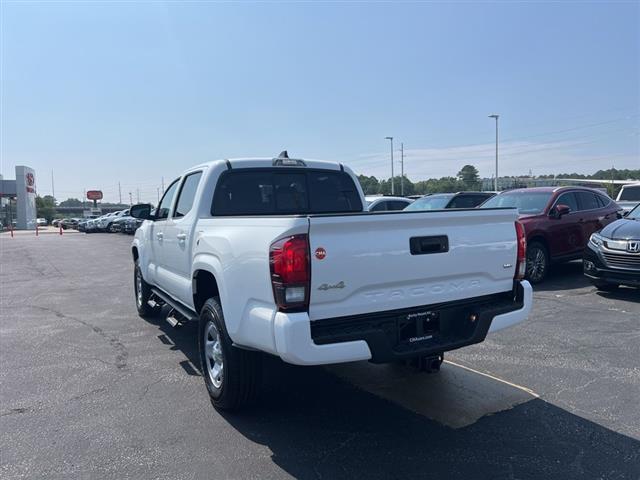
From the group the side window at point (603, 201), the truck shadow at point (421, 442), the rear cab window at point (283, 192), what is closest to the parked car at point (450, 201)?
the side window at point (603, 201)

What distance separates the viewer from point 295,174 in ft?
17.9

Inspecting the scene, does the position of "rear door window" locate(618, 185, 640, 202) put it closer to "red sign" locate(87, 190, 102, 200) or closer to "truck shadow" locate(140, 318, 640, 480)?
"truck shadow" locate(140, 318, 640, 480)

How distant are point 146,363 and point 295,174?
2.59 metres

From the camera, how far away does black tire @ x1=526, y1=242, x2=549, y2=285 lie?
955 centimetres

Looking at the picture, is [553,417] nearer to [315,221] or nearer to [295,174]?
[315,221]

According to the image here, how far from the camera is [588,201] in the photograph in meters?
10.9

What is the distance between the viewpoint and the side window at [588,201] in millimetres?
10773

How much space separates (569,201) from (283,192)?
7.52 metres

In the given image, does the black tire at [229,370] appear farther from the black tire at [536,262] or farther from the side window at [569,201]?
the side window at [569,201]

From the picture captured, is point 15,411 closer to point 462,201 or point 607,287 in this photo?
point 607,287

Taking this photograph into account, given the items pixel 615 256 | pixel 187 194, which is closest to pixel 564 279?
pixel 615 256

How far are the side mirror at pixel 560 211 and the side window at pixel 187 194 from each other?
7.22m

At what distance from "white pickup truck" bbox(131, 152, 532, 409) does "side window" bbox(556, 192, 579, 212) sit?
22.7 ft

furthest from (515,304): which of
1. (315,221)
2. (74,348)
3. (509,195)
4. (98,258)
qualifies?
(98,258)
